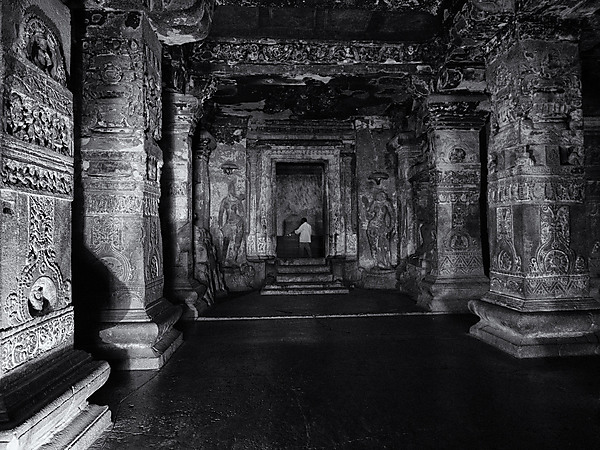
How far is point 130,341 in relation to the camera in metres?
3.60

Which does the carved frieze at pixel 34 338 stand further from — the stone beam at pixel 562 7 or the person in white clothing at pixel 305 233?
the person in white clothing at pixel 305 233

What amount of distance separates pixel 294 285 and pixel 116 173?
5446 mm

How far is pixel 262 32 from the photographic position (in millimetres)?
5535

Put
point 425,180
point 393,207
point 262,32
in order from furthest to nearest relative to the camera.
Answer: point 393,207, point 425,180, point 262,32

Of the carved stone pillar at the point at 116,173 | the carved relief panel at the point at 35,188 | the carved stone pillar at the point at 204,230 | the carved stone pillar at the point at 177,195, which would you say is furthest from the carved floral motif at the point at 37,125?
the carved stone pillar at the point at 204,230

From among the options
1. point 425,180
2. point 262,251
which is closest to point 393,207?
point 425,180

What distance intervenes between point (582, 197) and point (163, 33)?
4354 mm

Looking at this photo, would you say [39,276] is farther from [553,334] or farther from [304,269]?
[304,269]

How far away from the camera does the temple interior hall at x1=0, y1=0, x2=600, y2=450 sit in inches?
90.4

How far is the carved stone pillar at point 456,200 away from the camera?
20.7 feet

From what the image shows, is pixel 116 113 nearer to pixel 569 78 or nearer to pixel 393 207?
pixel 569 78

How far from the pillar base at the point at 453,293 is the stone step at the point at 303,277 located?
9.18ft

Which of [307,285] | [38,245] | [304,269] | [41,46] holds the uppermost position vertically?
[41,46]

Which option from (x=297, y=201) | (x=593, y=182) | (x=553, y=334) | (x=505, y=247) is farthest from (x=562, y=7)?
(x=297, y=201)
